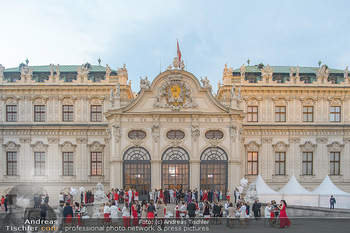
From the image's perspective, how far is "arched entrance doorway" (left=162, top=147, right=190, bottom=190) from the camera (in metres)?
39.2

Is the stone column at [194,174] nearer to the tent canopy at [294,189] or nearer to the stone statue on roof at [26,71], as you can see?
the tent canopy at [294,189]

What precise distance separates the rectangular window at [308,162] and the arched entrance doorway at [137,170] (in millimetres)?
17957

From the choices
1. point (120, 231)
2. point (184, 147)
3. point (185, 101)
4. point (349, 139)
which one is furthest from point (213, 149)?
point (120, 231)

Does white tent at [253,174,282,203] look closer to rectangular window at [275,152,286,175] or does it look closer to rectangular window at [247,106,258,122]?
rectangular window at [275,152,286,175]

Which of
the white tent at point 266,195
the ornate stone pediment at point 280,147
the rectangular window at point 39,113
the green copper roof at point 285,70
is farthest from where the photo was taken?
the green copper roof at point 285,70

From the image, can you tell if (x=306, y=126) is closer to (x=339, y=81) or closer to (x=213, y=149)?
(x=339, y=81)

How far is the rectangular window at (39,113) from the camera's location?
44625mm

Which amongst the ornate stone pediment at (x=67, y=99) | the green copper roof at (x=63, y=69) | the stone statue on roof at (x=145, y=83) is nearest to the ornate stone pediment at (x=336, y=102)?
the stone statue on roof at (x=145, y=83)

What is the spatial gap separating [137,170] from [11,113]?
55.0 feet

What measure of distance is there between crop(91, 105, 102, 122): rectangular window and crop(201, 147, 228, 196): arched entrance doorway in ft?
43.1

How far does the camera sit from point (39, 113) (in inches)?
1758

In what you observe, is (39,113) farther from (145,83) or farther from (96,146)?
(145,83)

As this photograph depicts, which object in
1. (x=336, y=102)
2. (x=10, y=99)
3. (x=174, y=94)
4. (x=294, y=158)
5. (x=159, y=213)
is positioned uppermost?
(x=174, y=94)

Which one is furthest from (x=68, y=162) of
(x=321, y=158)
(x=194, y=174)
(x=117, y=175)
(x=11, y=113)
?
(x=321, y=158)
